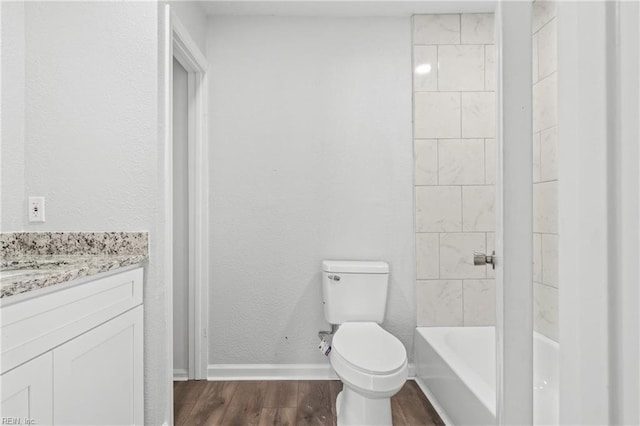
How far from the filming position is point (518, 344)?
0.71m

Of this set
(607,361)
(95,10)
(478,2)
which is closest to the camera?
(607,361)

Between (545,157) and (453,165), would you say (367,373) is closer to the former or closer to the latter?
(545,157)

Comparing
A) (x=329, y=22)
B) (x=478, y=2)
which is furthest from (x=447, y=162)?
(x=329, y=22)

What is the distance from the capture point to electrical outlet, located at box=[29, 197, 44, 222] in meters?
1.64

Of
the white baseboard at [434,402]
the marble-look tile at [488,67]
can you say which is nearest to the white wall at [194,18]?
the marble-look tile at [488,67]

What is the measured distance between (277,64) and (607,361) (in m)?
2.49

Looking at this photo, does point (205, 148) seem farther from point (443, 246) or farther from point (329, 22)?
point (443, 246)

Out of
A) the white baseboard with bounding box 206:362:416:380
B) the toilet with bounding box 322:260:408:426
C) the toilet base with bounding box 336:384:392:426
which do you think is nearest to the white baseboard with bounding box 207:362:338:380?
the white baseboard with bounding box 206:362:416:380

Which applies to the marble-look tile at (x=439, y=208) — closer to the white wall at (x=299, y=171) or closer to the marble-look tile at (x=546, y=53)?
the white wall at (x=299, y=171)

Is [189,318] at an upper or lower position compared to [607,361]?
lower

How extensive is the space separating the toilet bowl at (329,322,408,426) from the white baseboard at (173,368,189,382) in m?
1.06

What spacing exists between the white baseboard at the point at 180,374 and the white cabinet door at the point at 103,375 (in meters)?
0.85

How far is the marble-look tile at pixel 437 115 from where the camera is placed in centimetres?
246

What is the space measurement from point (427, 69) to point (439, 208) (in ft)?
3.02
